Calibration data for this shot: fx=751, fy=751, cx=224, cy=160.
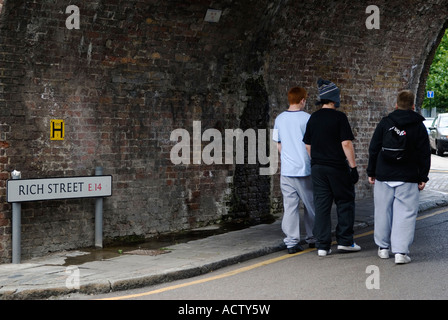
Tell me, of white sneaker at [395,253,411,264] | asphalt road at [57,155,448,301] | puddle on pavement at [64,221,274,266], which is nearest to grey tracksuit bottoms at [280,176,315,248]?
asphalt road at [57,155,448,301]

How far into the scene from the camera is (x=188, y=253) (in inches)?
352

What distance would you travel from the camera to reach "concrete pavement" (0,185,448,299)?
725 cm

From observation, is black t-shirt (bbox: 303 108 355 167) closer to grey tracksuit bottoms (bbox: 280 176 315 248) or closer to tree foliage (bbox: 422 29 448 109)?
grey tracksuit bottoms (bbox: 280 176 315 248)

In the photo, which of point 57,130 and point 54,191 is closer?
point 54,191

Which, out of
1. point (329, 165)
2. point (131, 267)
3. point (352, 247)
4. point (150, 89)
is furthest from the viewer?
point (150, 89)

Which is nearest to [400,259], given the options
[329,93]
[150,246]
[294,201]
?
[294,201]

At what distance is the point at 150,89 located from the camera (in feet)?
33.7

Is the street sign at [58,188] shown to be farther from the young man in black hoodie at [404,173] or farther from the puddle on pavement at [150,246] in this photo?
the young man in black hoodie at [404,173]

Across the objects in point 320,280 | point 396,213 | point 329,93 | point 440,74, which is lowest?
point 320,280

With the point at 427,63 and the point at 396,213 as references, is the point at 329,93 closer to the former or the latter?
the point at 396,213

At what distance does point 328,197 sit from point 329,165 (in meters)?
0.39

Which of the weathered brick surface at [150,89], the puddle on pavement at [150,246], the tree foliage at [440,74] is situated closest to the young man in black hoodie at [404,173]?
the puddle on pavement at [150,246]

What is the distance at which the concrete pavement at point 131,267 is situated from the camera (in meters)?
7.25

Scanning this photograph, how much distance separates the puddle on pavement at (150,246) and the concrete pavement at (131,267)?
87 mm
